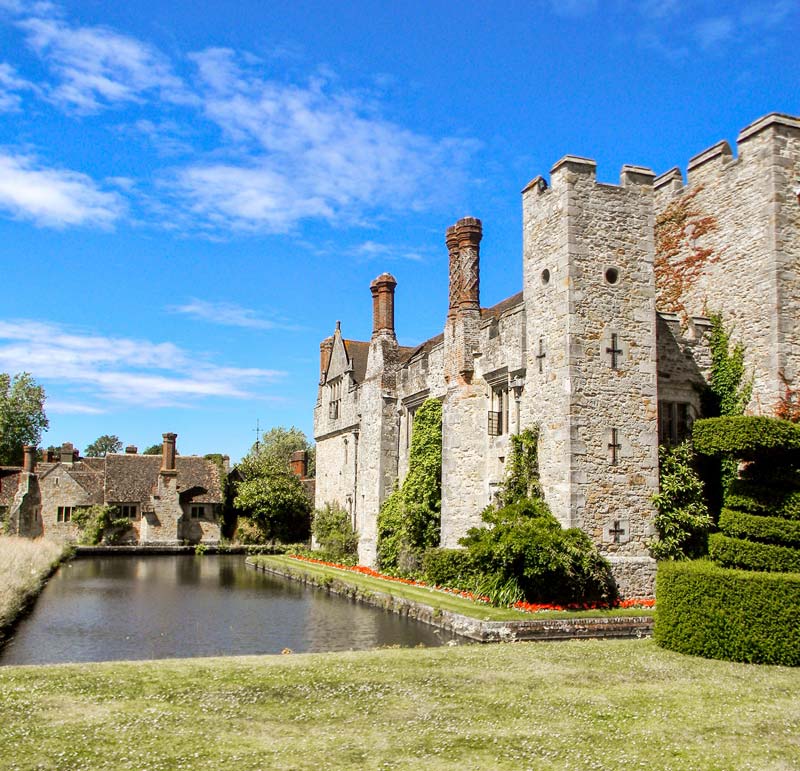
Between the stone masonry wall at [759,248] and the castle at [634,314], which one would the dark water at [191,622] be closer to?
the castle at [634,314]

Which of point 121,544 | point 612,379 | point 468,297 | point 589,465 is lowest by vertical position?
point 121,544

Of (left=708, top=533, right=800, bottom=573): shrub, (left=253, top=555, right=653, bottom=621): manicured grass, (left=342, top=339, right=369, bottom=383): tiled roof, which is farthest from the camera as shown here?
(left=342, top=339, right=369, bottom=383): tiled roof

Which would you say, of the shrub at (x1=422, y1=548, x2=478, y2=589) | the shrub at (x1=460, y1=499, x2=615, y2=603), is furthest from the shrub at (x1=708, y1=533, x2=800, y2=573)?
the shrub at (x1=422, y1=548, x2=478, y2=589)

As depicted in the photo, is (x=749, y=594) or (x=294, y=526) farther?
(x=294, y=526)

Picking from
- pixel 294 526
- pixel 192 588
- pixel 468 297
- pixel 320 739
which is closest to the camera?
pixel 320 739

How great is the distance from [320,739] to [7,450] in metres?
73.1

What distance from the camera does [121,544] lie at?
52812 mm

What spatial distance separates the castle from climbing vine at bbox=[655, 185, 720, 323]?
5 cm

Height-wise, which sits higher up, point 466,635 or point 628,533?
point 628,533

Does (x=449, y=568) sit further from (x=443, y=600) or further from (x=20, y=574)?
(x=20, y=574)

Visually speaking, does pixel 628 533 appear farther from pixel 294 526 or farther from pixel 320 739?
pixel 294 526

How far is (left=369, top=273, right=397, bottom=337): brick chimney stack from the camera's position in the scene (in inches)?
1249

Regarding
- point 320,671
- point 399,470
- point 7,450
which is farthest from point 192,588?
point 7,450

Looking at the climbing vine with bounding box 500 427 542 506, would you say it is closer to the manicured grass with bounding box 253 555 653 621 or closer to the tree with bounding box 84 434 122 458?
the manicured grass with bounding box 253 555 653 621
